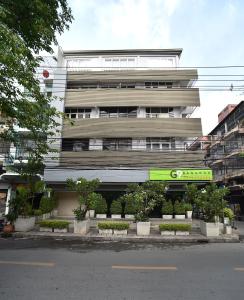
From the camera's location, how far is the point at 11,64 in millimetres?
5258

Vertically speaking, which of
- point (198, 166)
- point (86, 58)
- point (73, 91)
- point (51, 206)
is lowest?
point (51, 206)

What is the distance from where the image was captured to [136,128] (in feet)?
76.2

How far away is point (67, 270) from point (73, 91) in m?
19.9

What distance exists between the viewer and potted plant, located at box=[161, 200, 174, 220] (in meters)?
21.3

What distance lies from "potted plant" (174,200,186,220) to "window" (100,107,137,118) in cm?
896

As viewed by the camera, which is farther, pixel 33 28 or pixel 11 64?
pixel 33 28

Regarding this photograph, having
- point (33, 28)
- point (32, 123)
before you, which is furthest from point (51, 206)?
point (33, 28)

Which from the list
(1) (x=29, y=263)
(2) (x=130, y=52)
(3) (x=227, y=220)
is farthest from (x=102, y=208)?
(2) (x=130, y=52)

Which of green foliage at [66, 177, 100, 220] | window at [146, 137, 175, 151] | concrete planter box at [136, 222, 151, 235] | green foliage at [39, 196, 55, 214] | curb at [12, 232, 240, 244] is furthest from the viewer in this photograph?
window at [146, 137, 175, 151]

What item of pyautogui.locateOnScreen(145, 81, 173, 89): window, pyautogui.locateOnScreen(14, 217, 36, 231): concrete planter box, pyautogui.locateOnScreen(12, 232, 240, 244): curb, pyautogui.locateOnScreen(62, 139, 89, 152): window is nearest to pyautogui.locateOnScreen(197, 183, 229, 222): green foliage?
pyautogui.locateOnScreen(12, 232, 240, 244): curb

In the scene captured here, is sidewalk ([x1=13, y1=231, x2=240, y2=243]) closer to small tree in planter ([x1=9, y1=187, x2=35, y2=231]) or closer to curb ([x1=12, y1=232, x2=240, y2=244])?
curb ([x1=12, y1=232, x2=240, y2=244])

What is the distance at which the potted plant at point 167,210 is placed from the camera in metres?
21.3

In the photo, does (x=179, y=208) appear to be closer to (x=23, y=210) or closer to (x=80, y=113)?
(x=23, y=210)

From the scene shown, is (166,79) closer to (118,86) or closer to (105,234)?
(118,86)
